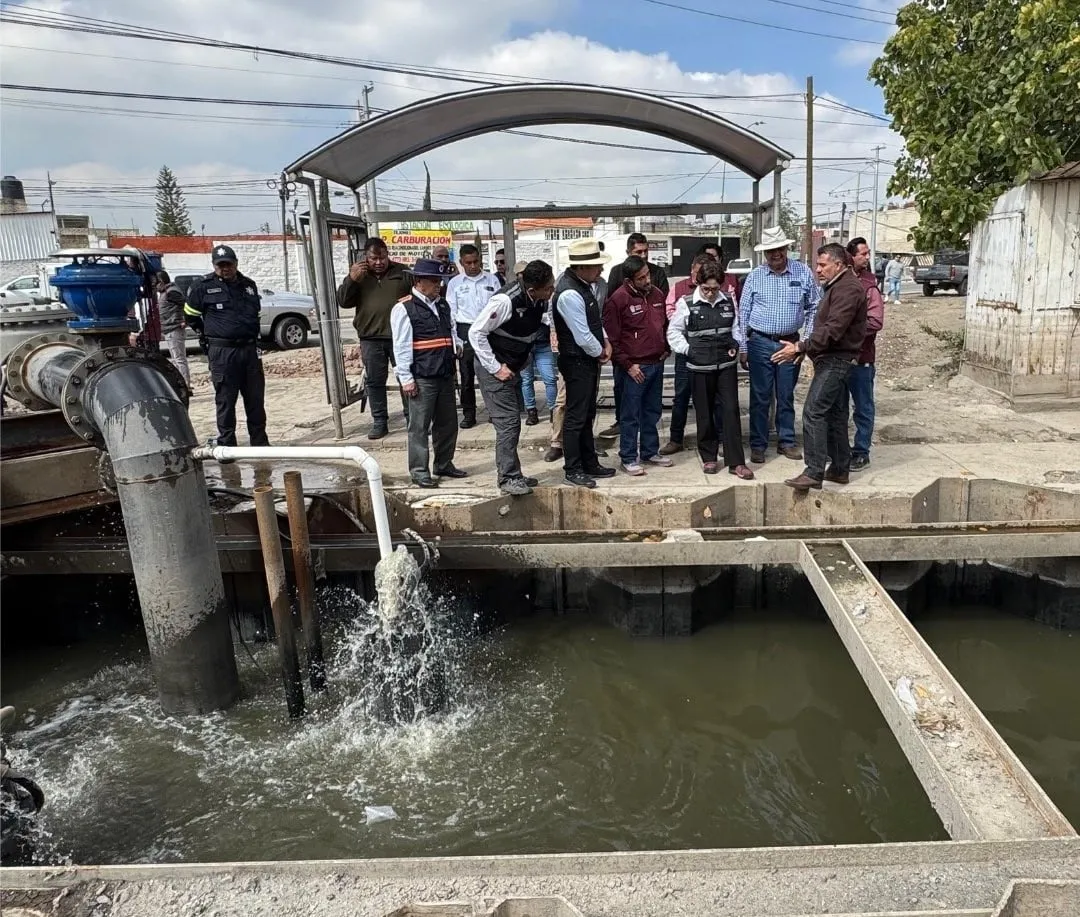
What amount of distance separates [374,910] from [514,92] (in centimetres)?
613

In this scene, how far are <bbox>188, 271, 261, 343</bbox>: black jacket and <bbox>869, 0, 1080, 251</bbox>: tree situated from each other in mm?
7723

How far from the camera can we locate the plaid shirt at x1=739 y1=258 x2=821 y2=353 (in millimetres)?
6207

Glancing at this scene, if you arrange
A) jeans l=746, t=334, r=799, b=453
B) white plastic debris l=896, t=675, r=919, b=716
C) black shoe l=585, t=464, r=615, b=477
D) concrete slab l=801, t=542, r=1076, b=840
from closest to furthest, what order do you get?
1. concrete slab l=801, t=542, r=1076, b=840
2. white plastic debris l=896, t=675, r=919, b=716
3. black shoe l=585, t=464, r=615, b=477
4. jeans l=746, t=334, r=799, b=453

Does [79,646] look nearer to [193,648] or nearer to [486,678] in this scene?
[193,648]

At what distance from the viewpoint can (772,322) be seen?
6.26m

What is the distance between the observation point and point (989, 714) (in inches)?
183

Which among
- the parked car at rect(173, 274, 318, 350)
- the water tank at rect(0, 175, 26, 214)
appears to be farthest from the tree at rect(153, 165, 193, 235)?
the parked car at rect(173, 274, 318, 350)

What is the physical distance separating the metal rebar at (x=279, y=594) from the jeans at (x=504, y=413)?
1.79 metres

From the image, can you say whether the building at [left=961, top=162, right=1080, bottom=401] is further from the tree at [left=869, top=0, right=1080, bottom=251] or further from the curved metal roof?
the curved metal roof

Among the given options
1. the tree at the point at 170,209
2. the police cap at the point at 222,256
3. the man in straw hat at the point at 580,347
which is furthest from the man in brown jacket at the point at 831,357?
the tree at the point at 170,209

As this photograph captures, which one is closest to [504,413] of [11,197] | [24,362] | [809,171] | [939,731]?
[24,362]

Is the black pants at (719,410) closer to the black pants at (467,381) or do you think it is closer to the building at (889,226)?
the black pants at (467,381)

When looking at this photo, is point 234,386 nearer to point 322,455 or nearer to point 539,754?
point 322,455

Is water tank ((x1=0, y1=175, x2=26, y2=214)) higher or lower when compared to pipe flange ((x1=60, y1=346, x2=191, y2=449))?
higher
